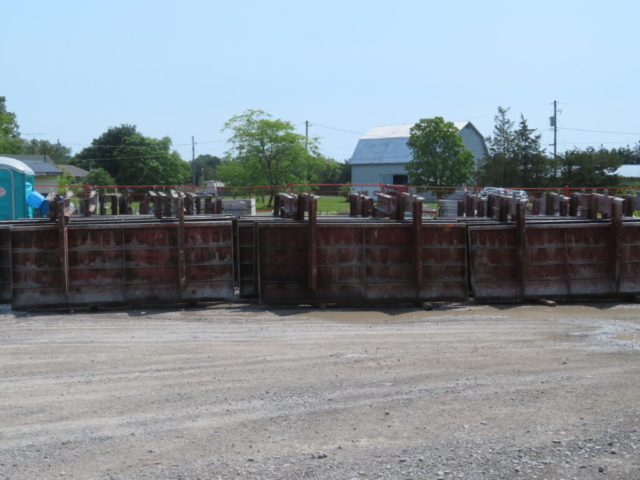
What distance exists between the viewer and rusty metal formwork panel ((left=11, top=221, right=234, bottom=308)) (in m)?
13.1

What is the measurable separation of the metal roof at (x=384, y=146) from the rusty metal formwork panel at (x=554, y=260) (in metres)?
58.5

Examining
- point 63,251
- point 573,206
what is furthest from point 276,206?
point 63,251

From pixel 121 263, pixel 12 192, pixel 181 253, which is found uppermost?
pixel 12 192

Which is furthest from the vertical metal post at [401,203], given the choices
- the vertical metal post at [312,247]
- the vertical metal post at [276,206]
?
the vertical metal post at [276,206]

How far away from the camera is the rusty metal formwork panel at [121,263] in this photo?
1305 cm

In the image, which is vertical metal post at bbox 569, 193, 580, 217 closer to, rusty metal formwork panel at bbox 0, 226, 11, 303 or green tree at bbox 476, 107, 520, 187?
rusty metal formwork panel at bbox 0, 226, 11, 303

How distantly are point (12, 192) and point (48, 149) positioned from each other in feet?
383

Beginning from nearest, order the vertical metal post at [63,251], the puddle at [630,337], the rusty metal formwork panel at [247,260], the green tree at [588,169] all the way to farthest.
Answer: the puddle at [630,337] < the vertical metal post at [63,251] < the rusty metal formwork panel at [247,260] < the green tree at [588,169]

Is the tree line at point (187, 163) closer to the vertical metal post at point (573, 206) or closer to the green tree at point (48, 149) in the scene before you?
the green tree at point (48, 149)

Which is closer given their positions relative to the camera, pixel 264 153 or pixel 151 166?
pixel 264 153

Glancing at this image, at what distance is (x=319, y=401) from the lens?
282 inches

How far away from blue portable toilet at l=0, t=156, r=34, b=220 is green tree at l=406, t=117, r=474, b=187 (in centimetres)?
3868

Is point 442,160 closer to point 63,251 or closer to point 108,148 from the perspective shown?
point 63,251

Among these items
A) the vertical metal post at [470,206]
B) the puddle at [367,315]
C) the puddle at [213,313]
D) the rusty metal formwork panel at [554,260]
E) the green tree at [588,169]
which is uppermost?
the green tree at [588,169]
